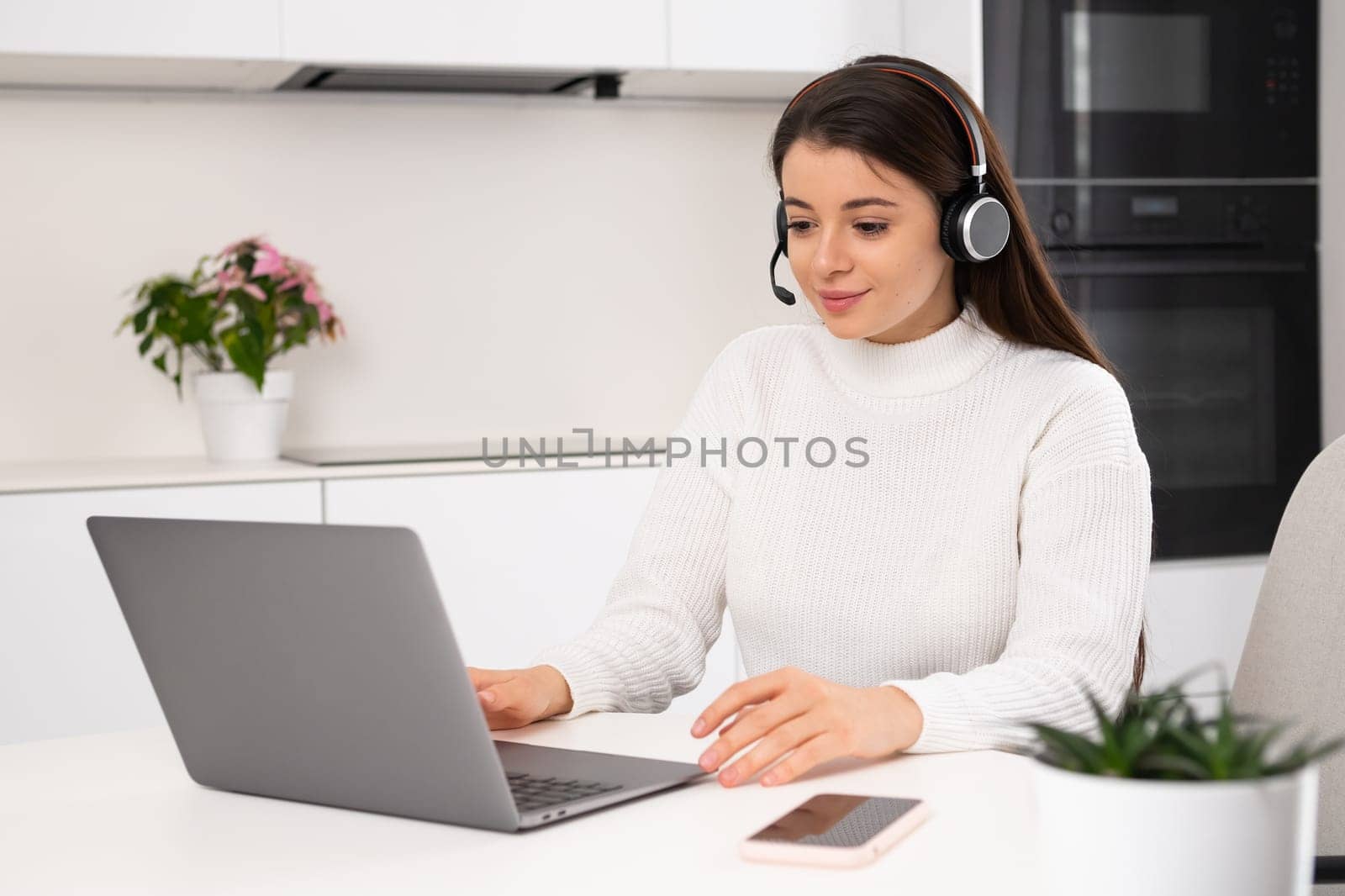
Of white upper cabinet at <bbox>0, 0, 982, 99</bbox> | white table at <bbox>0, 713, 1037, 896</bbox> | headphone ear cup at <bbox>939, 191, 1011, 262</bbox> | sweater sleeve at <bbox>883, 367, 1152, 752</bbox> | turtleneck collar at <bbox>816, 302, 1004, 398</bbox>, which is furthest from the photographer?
white upper cabinet at <bbox>0, 0, 982, 99</bbox>

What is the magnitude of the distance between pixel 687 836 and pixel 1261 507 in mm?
2129

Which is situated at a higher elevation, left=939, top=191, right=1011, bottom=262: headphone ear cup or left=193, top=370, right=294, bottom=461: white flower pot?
A: left=939, top=191, right=1011, bottom=262: headphone ear cup

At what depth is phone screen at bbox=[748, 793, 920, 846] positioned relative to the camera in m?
0.90

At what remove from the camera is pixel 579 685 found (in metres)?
1.36

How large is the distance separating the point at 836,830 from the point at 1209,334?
6.82 ft

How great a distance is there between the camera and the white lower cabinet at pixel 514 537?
8.23ft

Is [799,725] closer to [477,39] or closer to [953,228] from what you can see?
[953,228]

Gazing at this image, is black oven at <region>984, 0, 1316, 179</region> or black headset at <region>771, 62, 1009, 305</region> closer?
black headset at <region>771, 62, 1009, 305</region>

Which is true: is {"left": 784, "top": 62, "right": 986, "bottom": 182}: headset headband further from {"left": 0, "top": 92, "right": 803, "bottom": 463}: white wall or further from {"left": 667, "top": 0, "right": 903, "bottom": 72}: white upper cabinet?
{"left": 0, "top": 92, "right": 803, "bottom": 463}: white wall

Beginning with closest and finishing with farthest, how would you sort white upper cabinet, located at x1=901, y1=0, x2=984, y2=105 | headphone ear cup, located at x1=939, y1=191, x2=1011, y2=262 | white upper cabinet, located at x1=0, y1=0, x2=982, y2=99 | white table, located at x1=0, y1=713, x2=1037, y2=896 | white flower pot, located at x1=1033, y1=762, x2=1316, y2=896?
white flower pot, located at x1=1033, y1=762, x2=1316, y2=896 → white table, located at x1=0, y1=713, x2=1037, y2=896 → headphone ear cup, located at x1=939, y1=191, x2=1011, y2=262 → white upper cabinet, located at x1=0, y1=0, x2=982, y2=99 → white upper cabinet, located at x1=901, y1=0, x2=984, y2=105

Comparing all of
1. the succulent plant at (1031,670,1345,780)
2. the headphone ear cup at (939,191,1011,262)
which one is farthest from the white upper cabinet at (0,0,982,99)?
the succulent plant at (1031,670,1345,780)

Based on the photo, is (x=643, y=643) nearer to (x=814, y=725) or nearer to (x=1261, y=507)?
(x=814, y=725)

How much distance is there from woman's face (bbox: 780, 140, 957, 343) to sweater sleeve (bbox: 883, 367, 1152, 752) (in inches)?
7.8

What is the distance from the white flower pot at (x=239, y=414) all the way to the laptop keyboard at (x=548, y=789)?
1692 millimetres
